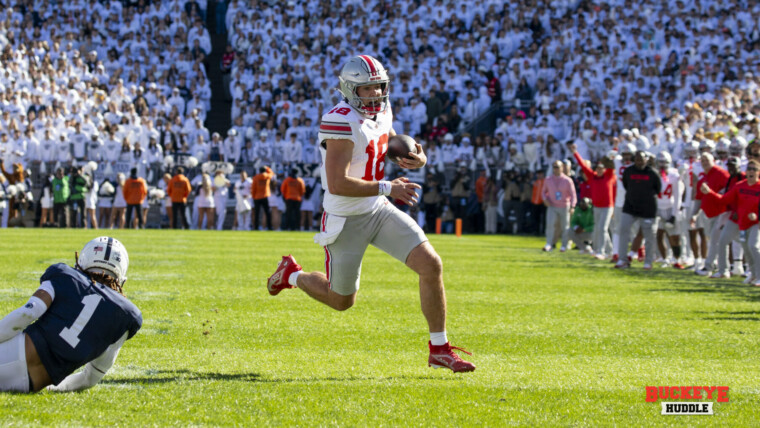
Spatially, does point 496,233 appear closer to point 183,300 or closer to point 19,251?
point 19,251

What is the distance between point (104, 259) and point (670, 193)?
1228 cm

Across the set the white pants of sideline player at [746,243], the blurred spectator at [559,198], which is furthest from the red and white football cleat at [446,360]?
the blurred spectator at [559,198]

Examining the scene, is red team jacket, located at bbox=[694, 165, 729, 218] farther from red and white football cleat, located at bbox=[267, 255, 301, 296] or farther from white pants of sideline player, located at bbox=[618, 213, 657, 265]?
red and white football cleat, located at bbox=[267, 255, 301, 296]

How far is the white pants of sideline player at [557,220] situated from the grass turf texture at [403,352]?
5118mm

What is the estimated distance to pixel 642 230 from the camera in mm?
14977

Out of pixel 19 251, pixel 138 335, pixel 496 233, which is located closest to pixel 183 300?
pixel 138 335

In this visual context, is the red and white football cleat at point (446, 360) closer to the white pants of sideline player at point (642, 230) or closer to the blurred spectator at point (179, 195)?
the white pants of sideline player at point (642, 230)

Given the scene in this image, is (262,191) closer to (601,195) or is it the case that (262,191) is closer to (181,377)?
(601,195)

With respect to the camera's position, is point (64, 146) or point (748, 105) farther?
point (64, 146)

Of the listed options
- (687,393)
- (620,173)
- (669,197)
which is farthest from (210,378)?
(620,173)

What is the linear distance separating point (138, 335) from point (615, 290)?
21.3ft

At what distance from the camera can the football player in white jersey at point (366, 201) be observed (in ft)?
18.9

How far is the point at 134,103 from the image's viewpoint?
88.8 feet

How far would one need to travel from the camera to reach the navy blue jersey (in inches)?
190
